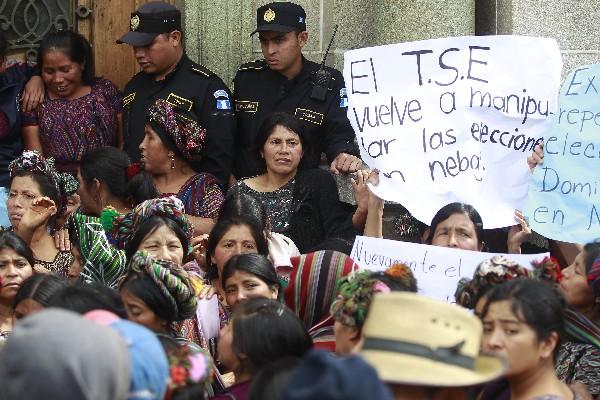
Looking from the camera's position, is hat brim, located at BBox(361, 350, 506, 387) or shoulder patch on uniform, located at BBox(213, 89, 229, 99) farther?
shoulder patch on uniform, located at BBox(213, 89, 229, 99)

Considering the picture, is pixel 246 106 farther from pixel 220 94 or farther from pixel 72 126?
pixel 72 126

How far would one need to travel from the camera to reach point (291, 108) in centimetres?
759

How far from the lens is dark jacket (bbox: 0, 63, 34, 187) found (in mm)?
7609

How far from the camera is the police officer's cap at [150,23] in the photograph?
7.62 meters

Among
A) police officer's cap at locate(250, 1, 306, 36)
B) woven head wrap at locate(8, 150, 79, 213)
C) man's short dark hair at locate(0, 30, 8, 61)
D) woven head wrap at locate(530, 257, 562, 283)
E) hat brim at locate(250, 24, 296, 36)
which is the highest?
police officer's cap at locate(250, 1, 306, 36)

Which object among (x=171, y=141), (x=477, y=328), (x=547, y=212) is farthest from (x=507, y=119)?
(x=477, y=328)

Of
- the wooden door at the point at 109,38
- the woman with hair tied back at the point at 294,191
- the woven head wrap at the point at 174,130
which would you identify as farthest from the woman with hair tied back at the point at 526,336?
the wooden door at the point at 109,38

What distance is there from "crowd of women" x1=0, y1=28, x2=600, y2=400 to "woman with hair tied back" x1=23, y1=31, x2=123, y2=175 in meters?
0.01

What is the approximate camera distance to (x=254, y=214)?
648 centimetres

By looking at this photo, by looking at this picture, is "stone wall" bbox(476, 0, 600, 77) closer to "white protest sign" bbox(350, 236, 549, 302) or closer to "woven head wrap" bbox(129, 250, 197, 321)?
"white protest sign" bbox(350, 236, 549, 302)

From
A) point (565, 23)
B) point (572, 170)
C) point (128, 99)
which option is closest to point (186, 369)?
point (572, 170)

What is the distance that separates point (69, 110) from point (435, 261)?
2.75m

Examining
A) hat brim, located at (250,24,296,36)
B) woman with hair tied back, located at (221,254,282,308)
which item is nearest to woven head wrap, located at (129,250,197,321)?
woman with hair tied back, located at (221,254,282,308)

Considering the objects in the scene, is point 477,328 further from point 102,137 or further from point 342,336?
point 102,137
